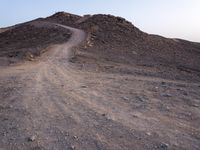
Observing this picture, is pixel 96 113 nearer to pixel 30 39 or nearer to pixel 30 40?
pixel 30 40

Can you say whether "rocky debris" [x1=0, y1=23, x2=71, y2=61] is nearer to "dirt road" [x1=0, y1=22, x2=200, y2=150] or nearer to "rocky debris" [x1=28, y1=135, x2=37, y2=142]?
"dirt road" [x1=0, y1=22, x2=200, y2=150]

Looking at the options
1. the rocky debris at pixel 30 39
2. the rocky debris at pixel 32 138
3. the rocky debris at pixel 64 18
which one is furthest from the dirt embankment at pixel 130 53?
the rocky debris at pixel 32 138

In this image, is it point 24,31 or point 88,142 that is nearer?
point 88,142

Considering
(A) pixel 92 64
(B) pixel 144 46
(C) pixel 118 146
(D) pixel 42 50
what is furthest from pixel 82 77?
(B) pixel 144 46

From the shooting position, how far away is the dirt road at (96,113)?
21.0 feet

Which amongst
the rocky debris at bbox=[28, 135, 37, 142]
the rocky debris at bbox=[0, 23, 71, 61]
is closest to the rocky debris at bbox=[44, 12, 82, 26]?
the rocky debris at bbox=[0, 23, 71, 61]

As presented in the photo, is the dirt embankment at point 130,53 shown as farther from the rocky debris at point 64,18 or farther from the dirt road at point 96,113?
the rocky debris at point 64,18

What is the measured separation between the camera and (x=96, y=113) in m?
7.69

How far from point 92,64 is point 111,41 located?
5650 millimetres

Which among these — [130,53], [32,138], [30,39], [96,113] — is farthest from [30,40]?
[32,138]

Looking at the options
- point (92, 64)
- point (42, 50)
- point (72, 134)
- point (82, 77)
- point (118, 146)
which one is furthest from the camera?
point (42, 50)

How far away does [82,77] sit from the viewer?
1181 cm

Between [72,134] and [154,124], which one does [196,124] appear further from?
[72,134]

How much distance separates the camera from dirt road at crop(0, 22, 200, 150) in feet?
21.0
